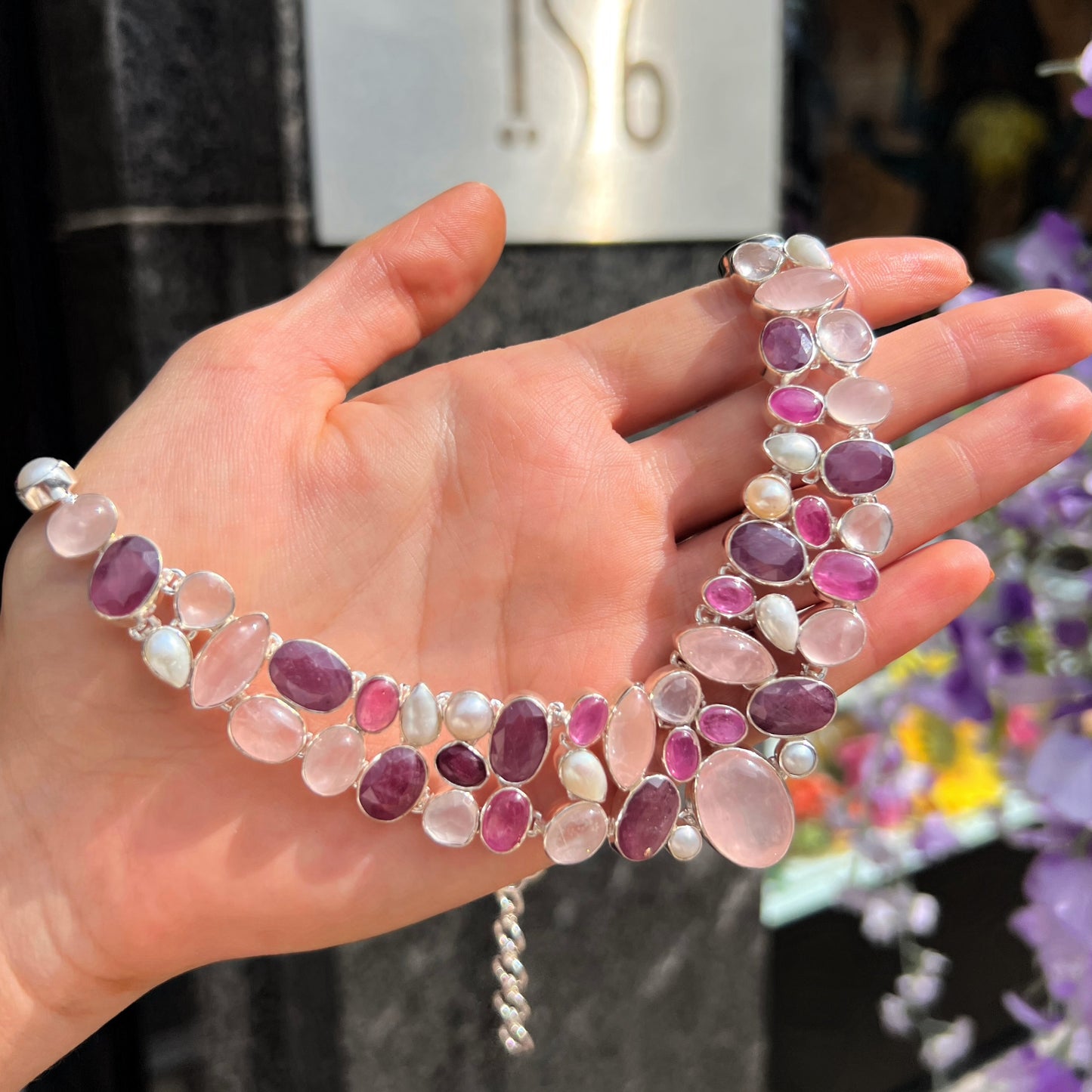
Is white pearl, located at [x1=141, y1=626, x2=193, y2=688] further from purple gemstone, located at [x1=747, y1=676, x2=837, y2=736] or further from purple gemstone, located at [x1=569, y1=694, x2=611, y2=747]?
purple gemstone, located at [x1=747, y1=676, x2=837, y2=736]

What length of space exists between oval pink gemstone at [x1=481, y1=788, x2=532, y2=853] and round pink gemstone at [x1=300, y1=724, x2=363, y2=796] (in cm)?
9

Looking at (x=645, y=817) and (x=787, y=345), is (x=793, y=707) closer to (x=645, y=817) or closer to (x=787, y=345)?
(x=645, y=817)

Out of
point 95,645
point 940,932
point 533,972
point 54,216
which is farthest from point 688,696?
point 940,932

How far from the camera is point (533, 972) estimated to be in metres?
0.89

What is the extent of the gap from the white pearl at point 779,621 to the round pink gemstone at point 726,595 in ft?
0.04

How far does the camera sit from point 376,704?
0.52 meters

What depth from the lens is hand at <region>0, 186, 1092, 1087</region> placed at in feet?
1.73

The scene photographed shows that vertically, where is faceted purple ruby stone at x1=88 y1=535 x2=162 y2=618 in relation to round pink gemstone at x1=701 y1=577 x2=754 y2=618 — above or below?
above

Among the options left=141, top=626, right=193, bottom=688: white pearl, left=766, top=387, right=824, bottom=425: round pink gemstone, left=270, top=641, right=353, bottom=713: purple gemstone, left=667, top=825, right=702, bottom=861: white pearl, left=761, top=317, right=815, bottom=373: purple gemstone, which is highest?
left=761, top=317, right=815, bottom=373: purple gemstone

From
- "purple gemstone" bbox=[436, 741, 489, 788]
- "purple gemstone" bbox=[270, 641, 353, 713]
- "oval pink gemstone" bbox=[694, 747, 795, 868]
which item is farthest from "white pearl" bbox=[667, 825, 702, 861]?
"purple gemstone" bbox=[270, 641, 353, 713]

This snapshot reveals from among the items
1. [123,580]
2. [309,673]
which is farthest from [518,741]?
[123,580]

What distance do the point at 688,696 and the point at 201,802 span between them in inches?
12.5

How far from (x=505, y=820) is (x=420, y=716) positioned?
0.28 feet

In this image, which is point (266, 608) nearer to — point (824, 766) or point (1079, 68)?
point (1079, 68)
